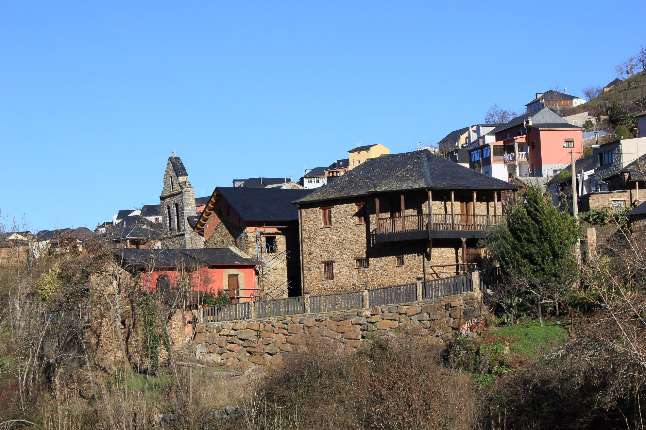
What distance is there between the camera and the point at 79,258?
3816cm

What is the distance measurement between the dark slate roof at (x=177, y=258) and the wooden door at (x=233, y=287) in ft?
2.08

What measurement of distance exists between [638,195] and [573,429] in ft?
78.9

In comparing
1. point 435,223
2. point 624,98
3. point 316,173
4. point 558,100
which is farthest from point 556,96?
point 435,223

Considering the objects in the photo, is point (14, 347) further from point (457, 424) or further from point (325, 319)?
point (457, 424)

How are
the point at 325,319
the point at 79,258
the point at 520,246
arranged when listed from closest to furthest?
the point at 520,246 → the point at 325,319 → the point at 79,258

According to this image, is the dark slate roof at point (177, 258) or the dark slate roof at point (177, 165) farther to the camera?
the dark slate roof at point (177, 165)

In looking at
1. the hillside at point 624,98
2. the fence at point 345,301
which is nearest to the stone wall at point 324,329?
the fence at point 345,301

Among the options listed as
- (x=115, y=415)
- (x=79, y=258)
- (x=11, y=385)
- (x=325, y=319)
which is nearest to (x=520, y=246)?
(x=325, y=319)

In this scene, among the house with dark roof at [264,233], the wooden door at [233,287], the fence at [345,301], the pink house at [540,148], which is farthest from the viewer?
the pink house at [540,148]

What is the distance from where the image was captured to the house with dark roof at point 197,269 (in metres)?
34.0

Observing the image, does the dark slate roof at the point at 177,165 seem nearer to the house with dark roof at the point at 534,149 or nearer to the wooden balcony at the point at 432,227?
the wooden balcony at the point at 432,227

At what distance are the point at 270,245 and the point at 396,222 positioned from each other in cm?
802

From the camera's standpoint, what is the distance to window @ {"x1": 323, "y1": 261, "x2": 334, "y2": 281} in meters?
38.5

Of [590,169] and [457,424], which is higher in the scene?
[590,169]
